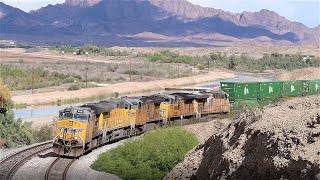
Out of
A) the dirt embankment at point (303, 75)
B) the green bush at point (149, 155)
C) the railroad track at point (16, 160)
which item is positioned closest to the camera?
the railroad track at point (16, 160)

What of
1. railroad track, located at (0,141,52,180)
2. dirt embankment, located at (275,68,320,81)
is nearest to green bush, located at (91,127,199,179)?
railroad track, located at (0,141,52,180)

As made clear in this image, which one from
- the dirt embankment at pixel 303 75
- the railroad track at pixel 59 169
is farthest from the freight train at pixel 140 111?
the dirt embankment at pixel 303 75

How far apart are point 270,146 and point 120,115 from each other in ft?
63.2

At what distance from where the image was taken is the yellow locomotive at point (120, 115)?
99.9 ft

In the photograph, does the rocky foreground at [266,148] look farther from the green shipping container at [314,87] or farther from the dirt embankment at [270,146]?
the green shipping container at [314,87]

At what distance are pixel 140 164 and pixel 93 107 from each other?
7.10 m

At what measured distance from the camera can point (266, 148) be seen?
18062 millimetres

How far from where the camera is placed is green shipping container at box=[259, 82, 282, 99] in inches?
2020

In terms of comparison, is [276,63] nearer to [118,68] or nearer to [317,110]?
[118,68]

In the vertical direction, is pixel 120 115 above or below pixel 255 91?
below

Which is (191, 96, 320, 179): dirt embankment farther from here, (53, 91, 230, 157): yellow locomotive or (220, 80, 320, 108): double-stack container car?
(220, 80, 320, 108): double-stack container car

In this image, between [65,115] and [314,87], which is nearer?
[65,115]

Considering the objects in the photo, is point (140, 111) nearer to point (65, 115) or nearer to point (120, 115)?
point (120, 115)

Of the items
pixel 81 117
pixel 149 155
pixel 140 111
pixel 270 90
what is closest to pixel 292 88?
pixel 270 90
